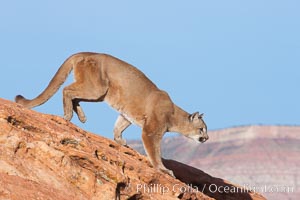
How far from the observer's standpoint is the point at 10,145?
1177cm

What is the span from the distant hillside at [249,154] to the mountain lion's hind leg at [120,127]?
66635 mm

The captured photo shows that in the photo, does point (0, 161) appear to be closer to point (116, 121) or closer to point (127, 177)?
point (127, 177)

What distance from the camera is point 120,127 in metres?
17.2

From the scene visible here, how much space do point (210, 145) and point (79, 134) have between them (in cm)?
8692

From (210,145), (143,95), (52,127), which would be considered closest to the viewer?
(52,127)

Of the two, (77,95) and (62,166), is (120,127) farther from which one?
(62,166)

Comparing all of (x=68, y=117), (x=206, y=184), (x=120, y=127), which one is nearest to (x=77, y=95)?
(x=68, y=117)

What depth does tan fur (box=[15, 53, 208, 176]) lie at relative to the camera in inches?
627

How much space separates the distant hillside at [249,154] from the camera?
86750 mm

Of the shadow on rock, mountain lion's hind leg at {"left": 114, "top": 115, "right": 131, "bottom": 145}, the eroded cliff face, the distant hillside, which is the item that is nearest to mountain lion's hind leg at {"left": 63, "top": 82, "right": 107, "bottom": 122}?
mountain lion's hind leg at {"left": 114, "top": 115, "right": 131, "bottom": 145}

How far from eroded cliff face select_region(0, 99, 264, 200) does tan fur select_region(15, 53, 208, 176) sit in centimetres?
161

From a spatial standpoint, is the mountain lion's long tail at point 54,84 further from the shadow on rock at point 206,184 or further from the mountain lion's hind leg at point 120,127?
the shadow on rock at point 206,184

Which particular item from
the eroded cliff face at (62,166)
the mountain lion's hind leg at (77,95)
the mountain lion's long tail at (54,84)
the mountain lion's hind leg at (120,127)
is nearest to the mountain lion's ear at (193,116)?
the mountain lion's hind leg at (120,127)

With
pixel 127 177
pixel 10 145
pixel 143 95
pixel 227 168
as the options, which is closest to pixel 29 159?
pixel 10 145
